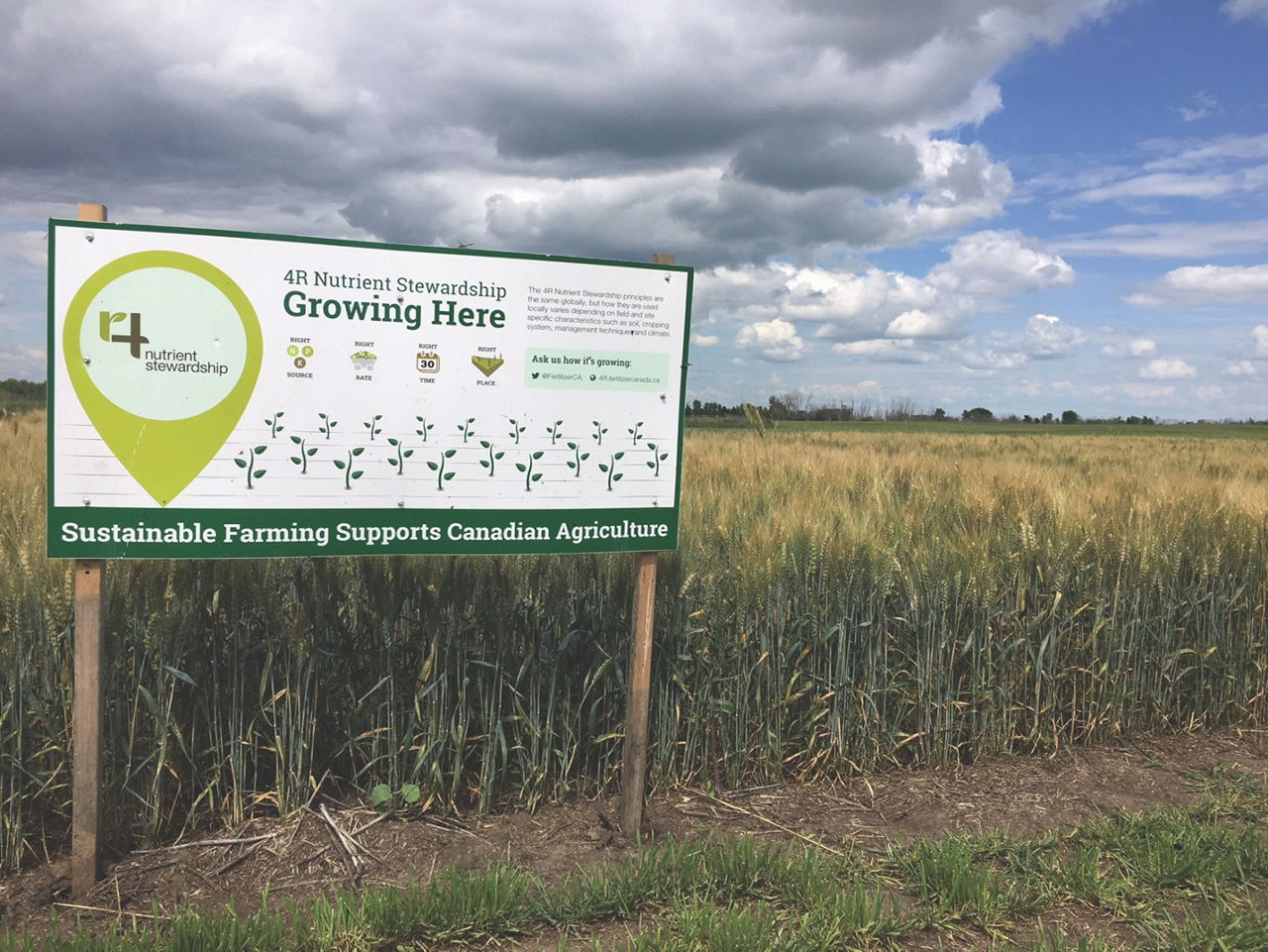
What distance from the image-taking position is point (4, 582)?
124 inches

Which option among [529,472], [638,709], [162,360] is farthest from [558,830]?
[162,360]

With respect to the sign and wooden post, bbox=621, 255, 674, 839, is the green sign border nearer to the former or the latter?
the sign

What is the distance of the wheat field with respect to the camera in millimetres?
3234

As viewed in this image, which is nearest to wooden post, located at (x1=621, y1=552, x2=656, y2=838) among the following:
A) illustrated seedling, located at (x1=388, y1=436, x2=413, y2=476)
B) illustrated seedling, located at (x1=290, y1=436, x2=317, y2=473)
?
illustrated seedling, located at (x1=388, y1=436, x2=413, y2=476)

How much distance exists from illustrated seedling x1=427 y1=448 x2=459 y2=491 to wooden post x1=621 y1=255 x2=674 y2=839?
82 centimetres

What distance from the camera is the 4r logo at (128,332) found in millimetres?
2912

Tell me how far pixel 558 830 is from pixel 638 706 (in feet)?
1.84

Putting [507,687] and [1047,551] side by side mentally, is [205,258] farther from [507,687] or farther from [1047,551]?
[1047,551]

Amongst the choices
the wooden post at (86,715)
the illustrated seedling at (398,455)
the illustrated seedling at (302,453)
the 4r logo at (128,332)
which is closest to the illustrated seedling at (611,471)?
the illustrated seedling at (398,455)

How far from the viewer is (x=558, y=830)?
3.45 metres

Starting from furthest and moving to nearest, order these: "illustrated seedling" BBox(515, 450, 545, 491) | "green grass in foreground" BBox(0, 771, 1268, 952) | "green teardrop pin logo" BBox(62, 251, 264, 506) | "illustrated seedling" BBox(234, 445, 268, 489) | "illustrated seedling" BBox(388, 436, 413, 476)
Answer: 1. "illustrated seedling" BBox(515, 450, 545, 491)
2. "illustrated seedling" BBox(388, 436, 413, 476)
3. "illustrated seedling" BBox(234, 445, 268, 489)
4. "green teardrop pin logo" BBox(62, 251, 264, 506)
5. "green grass in foreground" BBox(0, 771, 1268, 952)

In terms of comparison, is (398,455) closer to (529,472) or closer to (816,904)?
(529,472)

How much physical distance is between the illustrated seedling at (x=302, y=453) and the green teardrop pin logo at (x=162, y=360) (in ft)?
0.65

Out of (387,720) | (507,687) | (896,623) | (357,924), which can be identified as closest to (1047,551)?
(896,623)
